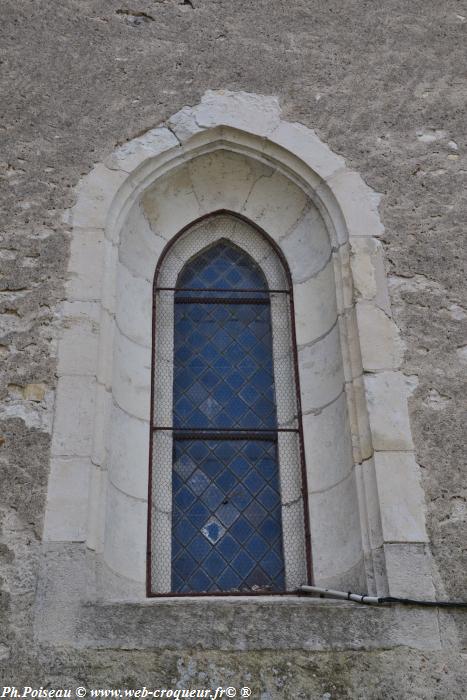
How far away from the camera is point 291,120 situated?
5422 mm

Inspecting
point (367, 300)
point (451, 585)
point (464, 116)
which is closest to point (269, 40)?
point (464, 116)

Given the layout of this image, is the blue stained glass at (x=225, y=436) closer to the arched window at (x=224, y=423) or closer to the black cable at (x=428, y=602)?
the arched window at (x=224, y=423)

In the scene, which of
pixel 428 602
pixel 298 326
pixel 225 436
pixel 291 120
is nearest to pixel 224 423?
pixel 225 436

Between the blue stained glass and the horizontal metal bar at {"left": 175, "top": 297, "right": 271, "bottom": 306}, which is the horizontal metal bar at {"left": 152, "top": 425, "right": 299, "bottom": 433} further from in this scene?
the horizontal metal bar at {"left": 175, "top": 297, "right": 271, "bottom": 306}

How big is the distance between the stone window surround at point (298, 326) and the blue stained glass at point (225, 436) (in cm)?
28

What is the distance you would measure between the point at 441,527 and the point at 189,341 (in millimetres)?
1701

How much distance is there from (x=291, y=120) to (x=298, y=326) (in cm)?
118

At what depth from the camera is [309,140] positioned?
17.5ft

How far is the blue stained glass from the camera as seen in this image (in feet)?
14.8

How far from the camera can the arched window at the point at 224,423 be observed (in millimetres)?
4504

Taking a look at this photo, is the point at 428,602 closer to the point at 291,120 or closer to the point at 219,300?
the point at 219,300

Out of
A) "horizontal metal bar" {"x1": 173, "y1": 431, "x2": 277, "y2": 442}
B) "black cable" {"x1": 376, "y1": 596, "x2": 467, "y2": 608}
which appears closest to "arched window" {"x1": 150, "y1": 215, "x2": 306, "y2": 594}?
"horizontal metal bar" {"x1": 173, "y1": 431, "x2": 277, "y2": 442}

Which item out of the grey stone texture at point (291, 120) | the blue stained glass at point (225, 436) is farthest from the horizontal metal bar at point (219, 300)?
the grey stone texture at point (291, 120)

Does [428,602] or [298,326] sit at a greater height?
[298,326]
